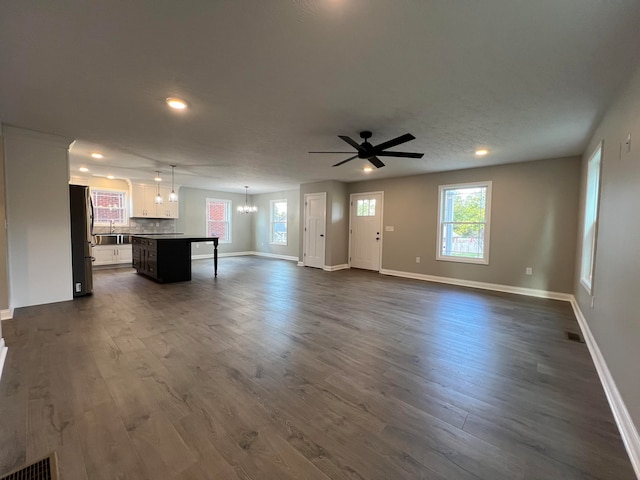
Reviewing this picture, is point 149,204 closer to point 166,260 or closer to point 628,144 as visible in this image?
point 166,260

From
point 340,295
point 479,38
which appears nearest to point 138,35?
point 479,38

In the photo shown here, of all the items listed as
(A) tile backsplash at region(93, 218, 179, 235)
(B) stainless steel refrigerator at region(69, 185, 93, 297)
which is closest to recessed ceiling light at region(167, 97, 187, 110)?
(B) stainless steel refrigerator at region(69, 185, 93, 297)

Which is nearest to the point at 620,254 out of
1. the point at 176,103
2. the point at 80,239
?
the point at 176,103

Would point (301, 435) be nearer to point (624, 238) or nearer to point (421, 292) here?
point (624, 238)

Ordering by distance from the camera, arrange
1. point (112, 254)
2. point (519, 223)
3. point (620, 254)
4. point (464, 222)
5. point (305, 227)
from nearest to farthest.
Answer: point (620, 254), point (519, 223), point (464, 222), point (112, 254), point (305, 227)

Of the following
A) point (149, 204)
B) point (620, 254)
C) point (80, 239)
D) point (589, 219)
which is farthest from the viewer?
point (149, 204)

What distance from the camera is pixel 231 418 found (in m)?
1.70

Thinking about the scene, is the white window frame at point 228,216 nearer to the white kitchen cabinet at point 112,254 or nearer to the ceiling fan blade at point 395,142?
the white kitchen cabinet at point 112,254

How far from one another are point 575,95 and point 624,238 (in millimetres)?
1399

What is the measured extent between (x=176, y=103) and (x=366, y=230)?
5531 millimetres

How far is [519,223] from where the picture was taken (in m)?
5.05

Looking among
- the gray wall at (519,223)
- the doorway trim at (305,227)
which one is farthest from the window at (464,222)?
the doorway trim at (305,227)

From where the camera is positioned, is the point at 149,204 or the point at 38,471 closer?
the point at 38,471

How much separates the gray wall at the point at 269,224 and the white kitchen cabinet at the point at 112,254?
4213 millimetres
